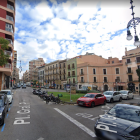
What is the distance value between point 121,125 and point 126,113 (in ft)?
3.40

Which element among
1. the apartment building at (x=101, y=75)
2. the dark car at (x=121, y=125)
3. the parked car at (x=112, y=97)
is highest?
the apartment building at (x=101, y=75)

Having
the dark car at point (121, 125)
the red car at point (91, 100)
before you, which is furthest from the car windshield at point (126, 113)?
the red car at point (91, 100)

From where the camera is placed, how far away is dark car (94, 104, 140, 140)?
3883 mm

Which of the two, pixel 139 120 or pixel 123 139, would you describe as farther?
pixel 139 120

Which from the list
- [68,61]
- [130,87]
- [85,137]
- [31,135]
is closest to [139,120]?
[85,137]

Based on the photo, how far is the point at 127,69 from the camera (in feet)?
130

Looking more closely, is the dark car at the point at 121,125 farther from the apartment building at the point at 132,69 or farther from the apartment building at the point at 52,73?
the apartment building at the point at 52,73

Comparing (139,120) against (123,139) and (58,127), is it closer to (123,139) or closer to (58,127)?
(123,139)

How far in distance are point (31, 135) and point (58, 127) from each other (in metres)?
1.43

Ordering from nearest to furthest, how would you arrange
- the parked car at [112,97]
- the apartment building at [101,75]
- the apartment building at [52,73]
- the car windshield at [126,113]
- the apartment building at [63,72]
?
the car windshield at [126,113]
the parked car at [112,97]
the apartment building at [101,75]
the apartment building at [63,72]
the apartment building at [52,73]

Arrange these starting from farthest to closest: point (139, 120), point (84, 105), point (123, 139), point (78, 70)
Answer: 1. point (78, 70)
2. point (84, 105)
3. point (139, 120)
4. point (123, 139)

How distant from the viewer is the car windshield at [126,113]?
481 cm

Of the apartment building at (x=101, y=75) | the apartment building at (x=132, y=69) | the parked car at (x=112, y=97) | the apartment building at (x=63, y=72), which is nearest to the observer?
the parked car at (x=112, y=97)

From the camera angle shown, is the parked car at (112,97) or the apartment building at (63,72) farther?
the apartment building at (63,72)
